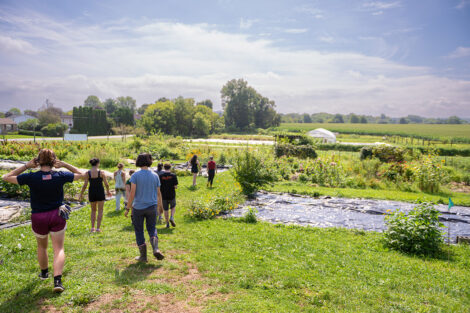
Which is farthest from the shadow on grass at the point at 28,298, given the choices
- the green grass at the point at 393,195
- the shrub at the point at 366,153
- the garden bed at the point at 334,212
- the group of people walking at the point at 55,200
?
the shrub at the point at 366,153

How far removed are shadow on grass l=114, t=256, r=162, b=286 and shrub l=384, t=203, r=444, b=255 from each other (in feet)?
17.9

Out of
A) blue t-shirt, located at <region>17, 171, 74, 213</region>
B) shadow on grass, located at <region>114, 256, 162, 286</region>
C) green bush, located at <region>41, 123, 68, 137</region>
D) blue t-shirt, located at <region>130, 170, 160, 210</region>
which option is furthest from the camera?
green bush, located at <region>41, 123, 68, 137</region>

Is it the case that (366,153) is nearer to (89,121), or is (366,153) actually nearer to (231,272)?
(231,272)

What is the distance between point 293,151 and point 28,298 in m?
21.1

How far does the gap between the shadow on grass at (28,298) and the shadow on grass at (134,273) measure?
835 mm

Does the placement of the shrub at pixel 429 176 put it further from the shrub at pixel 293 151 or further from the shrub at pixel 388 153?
the shrub at pixel 293 151

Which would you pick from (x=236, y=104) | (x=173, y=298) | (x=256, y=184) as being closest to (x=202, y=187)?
(x=256, y=184)

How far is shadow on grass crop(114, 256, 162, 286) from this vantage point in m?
4.27

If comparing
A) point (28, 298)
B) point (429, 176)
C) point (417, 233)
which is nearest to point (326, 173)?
point (429, 176)

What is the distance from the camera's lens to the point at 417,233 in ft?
20.9

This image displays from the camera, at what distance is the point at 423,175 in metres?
14.6

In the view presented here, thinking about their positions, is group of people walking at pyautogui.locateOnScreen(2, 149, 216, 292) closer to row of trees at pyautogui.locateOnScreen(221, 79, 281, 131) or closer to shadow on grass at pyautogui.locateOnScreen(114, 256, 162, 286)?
shadow on grass at pyautogui.locateOnScreen(114, 256, 162, 286)

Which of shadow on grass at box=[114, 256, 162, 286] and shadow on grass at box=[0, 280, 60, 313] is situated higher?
shadow on grass at box=[0, 280, 60, 313]

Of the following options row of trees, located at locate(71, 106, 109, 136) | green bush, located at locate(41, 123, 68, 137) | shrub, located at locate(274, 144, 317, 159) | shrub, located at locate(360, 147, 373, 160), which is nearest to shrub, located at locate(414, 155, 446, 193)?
shrub, located at locate(360, 147, 373, 160)
